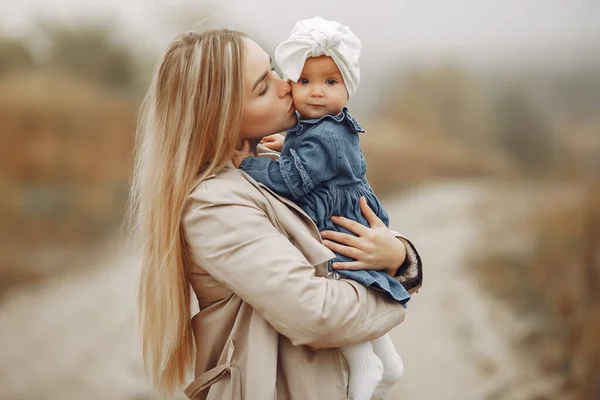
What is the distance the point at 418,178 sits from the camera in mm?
5312

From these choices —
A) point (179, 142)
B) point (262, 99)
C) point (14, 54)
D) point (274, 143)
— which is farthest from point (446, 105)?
point (179, 142)

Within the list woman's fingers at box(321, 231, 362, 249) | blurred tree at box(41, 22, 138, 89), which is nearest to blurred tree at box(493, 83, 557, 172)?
blurred tree at box(41, 22, 138, 89)

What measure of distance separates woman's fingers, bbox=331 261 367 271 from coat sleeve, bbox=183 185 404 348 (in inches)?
2.2

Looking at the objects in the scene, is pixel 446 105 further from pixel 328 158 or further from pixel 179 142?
pixel 179 142

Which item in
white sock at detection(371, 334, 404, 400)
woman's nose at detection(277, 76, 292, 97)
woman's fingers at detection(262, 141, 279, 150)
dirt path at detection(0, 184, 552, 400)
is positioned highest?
woman's nose at detection(277, 76, 292, 97)

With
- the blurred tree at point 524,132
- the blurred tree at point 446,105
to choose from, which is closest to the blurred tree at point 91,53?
the blurred tree at point 446,105

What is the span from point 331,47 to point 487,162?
151 inches

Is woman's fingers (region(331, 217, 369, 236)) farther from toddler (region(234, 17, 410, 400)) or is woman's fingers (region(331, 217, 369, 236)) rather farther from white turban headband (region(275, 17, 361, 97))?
white turban headband (region(275, 17, 361, 97))

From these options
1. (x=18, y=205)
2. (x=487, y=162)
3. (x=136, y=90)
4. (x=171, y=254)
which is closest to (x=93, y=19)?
(x=136, y=90)

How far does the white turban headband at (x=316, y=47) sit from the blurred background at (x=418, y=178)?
3.04 metres

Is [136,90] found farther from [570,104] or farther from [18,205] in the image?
[570,104]

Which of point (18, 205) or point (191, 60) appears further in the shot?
point (18, 205)

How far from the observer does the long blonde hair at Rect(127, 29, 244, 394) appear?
5.50 ft

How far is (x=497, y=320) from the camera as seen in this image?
536cm
